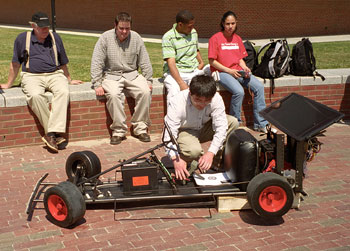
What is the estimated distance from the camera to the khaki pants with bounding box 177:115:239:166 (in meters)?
5.43

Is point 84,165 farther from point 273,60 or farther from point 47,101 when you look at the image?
point 273,60

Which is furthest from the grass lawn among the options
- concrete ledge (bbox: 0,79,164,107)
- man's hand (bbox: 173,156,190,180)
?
man's hand (bbox: 173,156,190,180)

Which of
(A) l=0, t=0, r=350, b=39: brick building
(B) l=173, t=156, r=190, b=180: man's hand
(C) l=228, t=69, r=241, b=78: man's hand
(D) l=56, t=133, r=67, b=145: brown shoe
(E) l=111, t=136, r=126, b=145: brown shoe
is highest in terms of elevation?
(A) l=0, t=0, r=350, b=39: brick building

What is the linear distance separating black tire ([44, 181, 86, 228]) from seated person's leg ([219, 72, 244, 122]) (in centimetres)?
358

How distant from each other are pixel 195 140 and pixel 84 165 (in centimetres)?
120

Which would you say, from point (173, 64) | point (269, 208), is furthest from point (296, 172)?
point (173, 64)

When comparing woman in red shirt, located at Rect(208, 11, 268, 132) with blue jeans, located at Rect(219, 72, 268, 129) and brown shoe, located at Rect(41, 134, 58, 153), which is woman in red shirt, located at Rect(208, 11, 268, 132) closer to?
blue jeans, located at Rect(219, 72, 268, 129)

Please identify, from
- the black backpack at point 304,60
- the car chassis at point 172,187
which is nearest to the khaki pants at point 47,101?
the car chassis at point 172,187

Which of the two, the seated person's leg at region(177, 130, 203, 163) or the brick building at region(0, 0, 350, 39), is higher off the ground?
the brick building at region(0, 0, 350, 39)

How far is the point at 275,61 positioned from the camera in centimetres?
816

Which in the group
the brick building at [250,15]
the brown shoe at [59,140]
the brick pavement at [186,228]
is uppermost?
the brick building at [250,15]

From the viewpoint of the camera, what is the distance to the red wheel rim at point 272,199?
464 cm

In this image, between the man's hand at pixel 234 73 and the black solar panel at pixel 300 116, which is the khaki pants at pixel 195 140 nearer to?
the black solar panel at pixel 300 116

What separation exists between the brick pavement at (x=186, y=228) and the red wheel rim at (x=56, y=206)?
0.38ft
